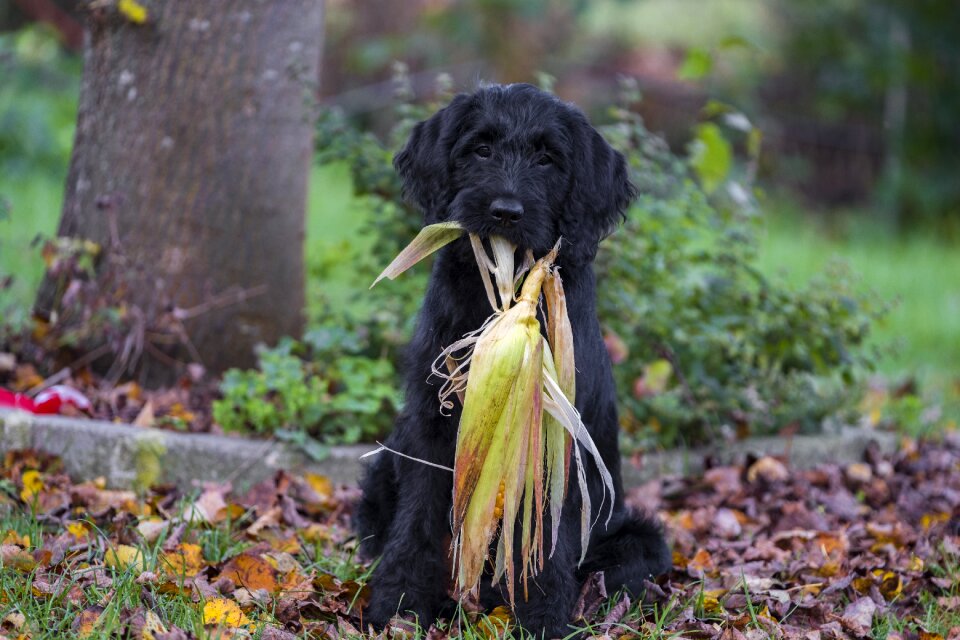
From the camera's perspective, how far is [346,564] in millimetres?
3518

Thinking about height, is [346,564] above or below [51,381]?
below

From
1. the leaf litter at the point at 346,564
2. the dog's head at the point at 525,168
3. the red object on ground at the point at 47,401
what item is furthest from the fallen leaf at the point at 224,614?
the red object on ground at the point at 47,401

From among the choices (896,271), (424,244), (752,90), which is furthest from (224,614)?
(752,90)

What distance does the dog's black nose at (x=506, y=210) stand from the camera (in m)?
2.87

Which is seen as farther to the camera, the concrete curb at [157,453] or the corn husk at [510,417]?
the concrete curb at [157,453]

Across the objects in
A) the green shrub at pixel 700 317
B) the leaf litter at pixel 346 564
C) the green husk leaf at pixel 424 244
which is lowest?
the leaf litter at pixel 346 564

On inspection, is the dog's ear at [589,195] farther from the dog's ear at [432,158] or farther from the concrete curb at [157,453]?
the concrete curb at [157,453]

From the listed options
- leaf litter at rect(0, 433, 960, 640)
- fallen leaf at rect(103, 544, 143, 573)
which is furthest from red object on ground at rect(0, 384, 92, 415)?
fallen leaf at rect(103, 544, 143, 573)

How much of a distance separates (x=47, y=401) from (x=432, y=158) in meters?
2.14

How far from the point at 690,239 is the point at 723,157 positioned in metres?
0.58

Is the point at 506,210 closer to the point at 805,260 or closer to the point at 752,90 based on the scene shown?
the point at 805,260

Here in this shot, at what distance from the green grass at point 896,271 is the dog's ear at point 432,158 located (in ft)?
7.17

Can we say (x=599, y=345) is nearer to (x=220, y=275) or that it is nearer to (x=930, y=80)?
(x=220, y=275)

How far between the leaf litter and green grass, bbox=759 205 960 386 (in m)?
1.18
